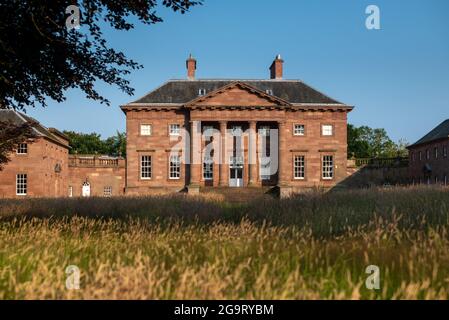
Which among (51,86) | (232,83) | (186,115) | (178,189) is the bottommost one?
(178,189)

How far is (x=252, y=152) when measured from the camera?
4225cm

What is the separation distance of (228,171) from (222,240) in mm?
35917

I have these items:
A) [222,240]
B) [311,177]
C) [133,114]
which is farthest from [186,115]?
[222,240]

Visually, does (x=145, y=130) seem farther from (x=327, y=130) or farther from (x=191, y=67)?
(x=327, y=130)

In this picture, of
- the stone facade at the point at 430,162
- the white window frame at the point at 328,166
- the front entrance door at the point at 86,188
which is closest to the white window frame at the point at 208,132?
the white window frame at the point at 328,166

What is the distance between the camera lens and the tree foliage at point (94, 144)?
7550 centimetres

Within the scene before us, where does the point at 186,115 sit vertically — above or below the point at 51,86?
above

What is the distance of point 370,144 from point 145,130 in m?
54.7

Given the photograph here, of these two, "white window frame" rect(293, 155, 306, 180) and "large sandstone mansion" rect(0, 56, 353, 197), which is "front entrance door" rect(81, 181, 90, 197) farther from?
"white window frame" rect(293, 155, 306, 180)

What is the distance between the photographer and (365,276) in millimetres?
4562

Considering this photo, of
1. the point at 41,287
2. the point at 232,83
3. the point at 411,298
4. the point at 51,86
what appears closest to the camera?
the point at 411,298

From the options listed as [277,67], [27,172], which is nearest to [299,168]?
[277,67]

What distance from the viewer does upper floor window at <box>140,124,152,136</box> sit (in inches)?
1647

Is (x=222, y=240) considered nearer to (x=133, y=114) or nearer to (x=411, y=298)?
(x=411, y=298)
